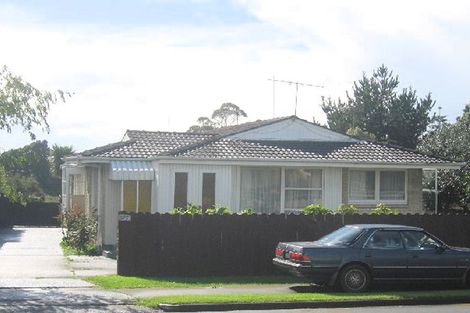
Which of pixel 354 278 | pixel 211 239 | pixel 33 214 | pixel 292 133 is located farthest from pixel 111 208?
pixel 33 214

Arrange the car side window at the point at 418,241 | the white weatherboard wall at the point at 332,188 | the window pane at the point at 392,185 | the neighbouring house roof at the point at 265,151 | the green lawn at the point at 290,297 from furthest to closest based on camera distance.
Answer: the window pane at the point at 392,185 < the white weatherboard wall at the point at 332,188 < the neighbouring house roof at the point at 265,151 < the car side window at the point at 418,241 < the green lawn at the point at 290,297

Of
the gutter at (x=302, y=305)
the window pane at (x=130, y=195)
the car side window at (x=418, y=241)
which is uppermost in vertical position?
the window pane at (x=130, y=195)

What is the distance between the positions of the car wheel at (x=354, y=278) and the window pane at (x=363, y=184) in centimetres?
983

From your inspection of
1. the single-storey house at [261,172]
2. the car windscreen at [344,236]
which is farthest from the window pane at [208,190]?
the car windscreen at [344,236]

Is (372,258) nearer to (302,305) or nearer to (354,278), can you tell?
(354,278)

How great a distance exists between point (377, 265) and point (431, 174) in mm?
22039

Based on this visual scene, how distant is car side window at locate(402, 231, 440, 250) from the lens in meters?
17.5

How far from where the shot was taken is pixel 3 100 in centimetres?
1778

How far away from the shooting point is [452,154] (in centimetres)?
3756

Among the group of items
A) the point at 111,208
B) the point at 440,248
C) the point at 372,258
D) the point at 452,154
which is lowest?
the point at 372,258

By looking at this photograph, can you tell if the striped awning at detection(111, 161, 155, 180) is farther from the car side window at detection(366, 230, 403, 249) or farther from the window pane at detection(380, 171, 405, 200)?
the car side window at detection(366, 230, 403, 249)

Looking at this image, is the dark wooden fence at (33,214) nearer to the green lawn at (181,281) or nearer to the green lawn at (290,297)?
the green lawn at (181,281)

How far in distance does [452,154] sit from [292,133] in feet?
41.2

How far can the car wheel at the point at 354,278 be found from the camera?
1692 cm
